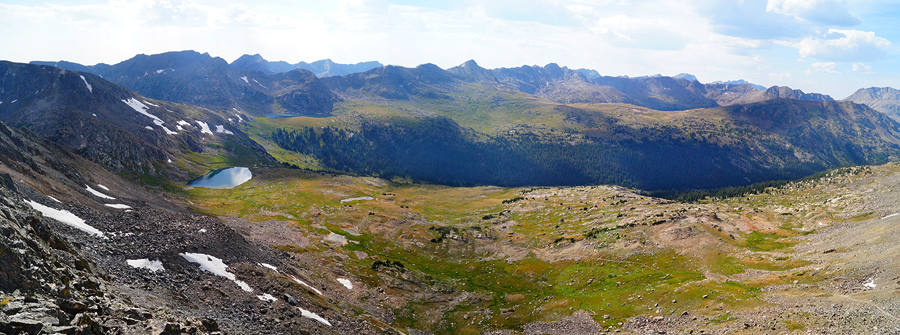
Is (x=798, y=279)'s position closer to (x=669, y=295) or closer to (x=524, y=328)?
(x=669, y=295)

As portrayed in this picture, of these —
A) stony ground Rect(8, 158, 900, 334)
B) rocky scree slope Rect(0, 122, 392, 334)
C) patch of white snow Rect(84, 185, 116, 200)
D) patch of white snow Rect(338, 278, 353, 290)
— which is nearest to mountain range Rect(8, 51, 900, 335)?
rocky scree slope Rect(0, 122, 392, 334)

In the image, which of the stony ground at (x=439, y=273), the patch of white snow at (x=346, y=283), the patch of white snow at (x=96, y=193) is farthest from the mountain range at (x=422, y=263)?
the patch of white snow at (x=96, y=193)

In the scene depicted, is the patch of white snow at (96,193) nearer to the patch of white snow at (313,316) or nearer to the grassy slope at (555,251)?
the grassy slope at (555,251)

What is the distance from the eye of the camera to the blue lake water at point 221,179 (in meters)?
170

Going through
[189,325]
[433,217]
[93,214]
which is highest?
[93,214]

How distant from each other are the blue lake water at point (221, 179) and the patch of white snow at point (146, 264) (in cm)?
14519

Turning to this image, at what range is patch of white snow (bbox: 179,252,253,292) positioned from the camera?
43.6 m

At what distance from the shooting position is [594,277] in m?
73.8

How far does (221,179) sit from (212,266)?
160975 mm

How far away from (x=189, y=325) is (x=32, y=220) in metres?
15.8

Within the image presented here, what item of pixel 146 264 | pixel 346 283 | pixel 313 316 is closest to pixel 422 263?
pixel 346 283

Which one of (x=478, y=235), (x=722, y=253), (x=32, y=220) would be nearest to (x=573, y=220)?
(x=478, y=235)

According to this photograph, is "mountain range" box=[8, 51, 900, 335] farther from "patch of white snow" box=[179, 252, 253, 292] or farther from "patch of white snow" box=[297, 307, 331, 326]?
"patch of white snow" box=[297, 307, 331, 326]

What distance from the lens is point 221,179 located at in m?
183
